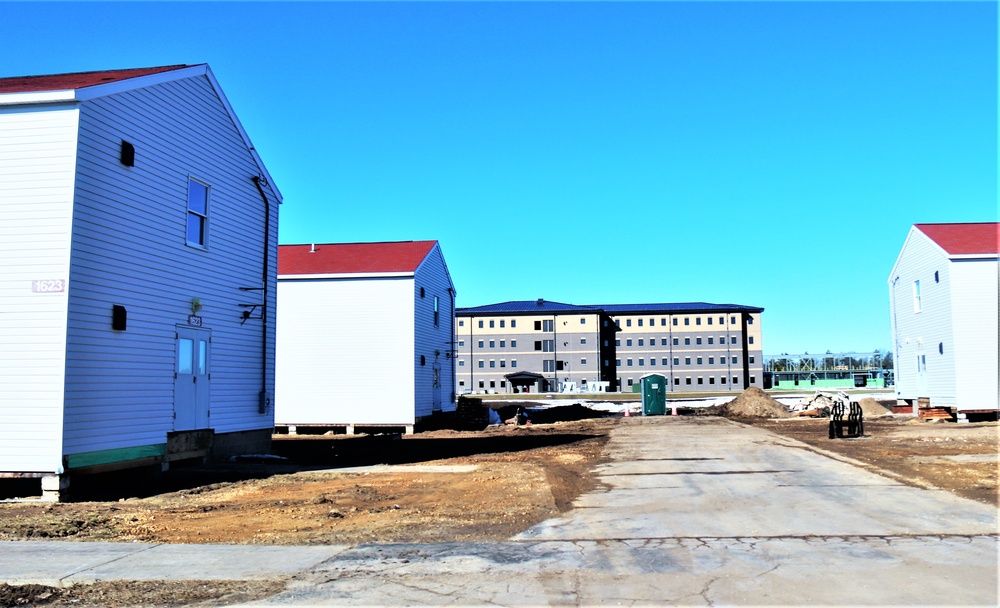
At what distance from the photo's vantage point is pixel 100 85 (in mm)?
14117

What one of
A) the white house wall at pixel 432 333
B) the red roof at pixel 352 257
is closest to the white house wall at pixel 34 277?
the red roof at pixel 352 257

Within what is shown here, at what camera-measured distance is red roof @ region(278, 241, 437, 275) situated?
106 feet

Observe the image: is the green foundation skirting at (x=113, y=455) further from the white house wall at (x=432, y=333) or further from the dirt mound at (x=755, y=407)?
the dirt mound at (x=755, y=407)

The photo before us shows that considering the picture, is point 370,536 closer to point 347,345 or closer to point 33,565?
point 33,565

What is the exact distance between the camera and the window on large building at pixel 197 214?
17344 mm

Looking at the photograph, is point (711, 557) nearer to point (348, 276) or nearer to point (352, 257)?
point (348, 276)

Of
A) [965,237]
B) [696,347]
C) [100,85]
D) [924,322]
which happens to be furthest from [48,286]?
[696,347]

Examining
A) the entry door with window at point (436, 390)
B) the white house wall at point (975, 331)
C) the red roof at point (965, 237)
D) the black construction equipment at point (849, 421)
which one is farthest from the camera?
the entry door with window at point (436, 390)

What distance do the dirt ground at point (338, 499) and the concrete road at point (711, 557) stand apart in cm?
77

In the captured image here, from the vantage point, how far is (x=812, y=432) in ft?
94.4

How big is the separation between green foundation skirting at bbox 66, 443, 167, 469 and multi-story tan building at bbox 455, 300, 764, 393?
89.1 metres

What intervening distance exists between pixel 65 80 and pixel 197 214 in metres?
3.63

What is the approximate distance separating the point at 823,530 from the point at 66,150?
13.1m

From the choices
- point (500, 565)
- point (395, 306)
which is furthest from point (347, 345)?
point (500, 565)
